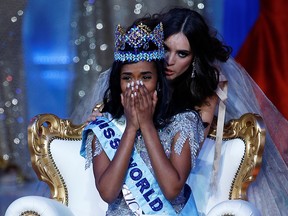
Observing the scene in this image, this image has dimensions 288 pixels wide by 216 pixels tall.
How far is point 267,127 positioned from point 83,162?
30.9 inches

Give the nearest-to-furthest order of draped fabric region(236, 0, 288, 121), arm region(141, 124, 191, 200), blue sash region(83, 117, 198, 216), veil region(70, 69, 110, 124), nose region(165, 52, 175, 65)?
arm region(141, 124, 191, 200), blue sash region(83, 117, 198, 216), nose region(165, 52, 175, 65), veil region(70, 69, 110, 124), draped fabric region(236, 0, 288, 121)

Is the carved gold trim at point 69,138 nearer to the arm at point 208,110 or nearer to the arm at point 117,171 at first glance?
the arm at point 208,110

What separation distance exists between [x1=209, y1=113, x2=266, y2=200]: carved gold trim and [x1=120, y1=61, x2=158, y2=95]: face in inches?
25.3

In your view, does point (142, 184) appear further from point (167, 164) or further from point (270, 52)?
point (270, 52)

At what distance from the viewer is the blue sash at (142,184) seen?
2752 mm

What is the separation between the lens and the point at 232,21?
155 inches

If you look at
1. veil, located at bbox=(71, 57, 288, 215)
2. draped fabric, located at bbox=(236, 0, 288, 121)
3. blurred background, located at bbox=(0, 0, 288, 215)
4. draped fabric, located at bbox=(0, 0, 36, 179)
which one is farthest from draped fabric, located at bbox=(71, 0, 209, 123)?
veil, located at bbox=(71, 57, 288, 215)

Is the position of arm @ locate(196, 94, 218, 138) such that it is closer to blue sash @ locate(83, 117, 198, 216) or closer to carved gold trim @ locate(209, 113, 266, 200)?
carved gold trim @ locate(209, 113, 266, 200)

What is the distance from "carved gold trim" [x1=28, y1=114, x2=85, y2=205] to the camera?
326cm

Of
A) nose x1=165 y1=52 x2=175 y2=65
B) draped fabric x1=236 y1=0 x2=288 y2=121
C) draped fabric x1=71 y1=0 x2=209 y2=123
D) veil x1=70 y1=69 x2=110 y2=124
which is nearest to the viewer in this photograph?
nose x1=165 y1=52 x2=175 y2=65

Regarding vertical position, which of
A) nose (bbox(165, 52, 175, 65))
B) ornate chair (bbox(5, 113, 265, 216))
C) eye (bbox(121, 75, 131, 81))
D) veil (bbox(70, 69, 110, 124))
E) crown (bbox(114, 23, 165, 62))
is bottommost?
ornate chair (bbox(5, 113, 265, 216))

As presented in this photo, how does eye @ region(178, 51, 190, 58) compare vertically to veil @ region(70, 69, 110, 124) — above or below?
above

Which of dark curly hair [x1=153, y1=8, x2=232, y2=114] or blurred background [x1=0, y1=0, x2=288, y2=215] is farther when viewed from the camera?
blurred background [x1=0, y1=0, x2=288, y2=215]

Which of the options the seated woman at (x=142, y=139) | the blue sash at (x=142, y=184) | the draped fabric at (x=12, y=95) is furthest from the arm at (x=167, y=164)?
the draped fabric at (x=12, y=95)
